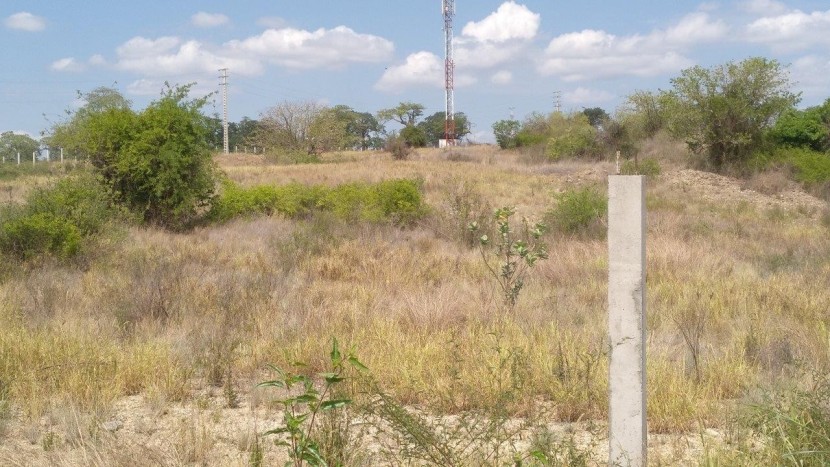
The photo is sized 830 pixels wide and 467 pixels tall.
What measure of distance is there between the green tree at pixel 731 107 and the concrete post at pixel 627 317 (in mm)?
31705

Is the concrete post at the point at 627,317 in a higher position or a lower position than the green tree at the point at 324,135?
lower

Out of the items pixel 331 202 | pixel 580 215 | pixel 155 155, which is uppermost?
pixel 155 155

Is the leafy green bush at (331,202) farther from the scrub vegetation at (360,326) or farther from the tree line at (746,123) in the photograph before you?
the tree line at (746,123)

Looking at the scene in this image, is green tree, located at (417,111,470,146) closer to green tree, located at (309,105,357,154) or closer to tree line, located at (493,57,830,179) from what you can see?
green tree, located at (309,105,357,154)

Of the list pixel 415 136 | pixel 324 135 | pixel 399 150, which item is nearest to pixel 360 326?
pixel 399 150

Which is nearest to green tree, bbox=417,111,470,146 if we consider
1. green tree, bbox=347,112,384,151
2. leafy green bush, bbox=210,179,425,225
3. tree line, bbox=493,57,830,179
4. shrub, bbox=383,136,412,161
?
green tree, bbox=347,112,384,151

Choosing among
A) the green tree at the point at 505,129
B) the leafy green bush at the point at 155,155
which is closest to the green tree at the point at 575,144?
the green tree at the point at 505,129

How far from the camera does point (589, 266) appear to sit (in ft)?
41.7

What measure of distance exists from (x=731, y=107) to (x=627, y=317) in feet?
105

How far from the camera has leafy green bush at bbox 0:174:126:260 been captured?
42.0 feet

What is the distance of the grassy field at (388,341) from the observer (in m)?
5.38

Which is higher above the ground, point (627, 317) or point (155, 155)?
point (155, 155)

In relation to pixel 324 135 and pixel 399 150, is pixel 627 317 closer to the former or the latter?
pixel 399 150

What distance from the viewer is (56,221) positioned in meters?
13.2
